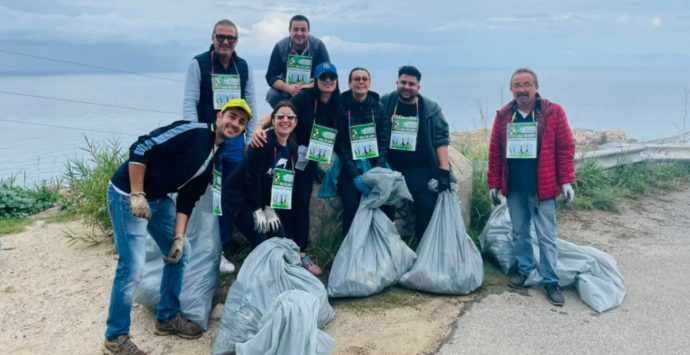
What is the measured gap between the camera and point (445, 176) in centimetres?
432

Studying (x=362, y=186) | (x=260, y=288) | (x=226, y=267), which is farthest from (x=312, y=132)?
(x=260, y=288)

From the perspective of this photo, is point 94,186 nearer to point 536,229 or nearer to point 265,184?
point 265,184

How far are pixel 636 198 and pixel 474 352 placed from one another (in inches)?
182

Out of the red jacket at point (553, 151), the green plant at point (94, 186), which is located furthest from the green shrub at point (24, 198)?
the red jacket at point (553, 151)

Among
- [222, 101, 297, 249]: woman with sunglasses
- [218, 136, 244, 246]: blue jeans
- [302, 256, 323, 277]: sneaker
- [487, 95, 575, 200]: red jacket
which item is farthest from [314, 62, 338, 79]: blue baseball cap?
[487, 95, 575, 200]: red jacket

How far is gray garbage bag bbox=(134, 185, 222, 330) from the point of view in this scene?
3.59 metres

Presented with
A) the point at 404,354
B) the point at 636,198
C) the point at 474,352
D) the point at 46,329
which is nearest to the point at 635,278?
the point at 474,352

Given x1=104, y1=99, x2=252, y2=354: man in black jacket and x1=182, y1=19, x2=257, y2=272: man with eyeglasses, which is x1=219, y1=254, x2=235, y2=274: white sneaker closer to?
x1=182, y1=19, x2=257, y2=272: man with eyeglasses

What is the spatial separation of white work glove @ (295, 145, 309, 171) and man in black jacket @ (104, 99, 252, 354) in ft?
Result: 2.85

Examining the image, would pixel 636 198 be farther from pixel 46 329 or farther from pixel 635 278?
pixel 46 329

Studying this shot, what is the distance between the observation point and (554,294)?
3988 mm

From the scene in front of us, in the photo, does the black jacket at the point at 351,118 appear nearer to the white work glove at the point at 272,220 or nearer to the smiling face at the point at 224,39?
the white work glove at the point at 272,220

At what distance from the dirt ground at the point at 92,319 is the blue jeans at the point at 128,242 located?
0.38m

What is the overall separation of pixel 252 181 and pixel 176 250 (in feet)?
2.39
